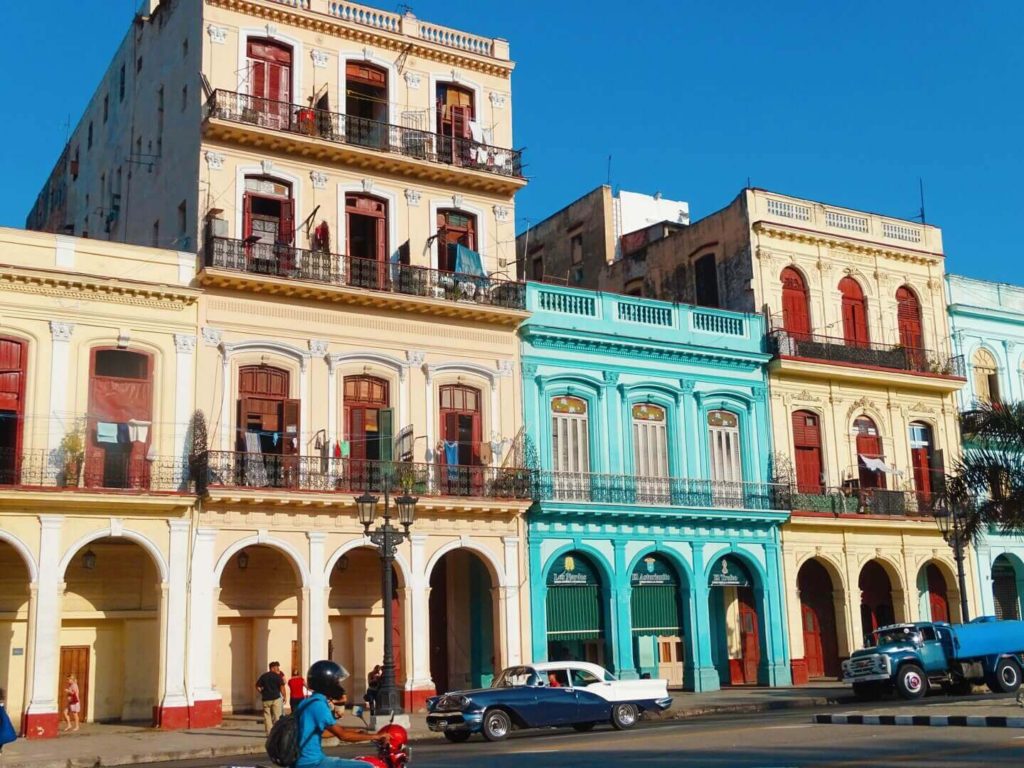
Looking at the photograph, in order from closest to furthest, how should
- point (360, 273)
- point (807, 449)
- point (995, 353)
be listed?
point (360, 273)
point (807, 449)
point (995, 353)

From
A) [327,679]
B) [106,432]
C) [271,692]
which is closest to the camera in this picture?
[327,679]

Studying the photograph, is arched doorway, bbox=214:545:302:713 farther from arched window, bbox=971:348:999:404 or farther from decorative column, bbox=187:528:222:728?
arched window, bbox=971:348:999:404

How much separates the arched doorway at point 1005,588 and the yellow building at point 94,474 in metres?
24.3

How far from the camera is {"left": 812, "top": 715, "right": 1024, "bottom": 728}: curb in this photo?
53.7 feet

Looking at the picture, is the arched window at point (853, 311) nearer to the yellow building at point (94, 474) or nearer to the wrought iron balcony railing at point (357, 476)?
the wrought iron balcony railing at point (357, 476)

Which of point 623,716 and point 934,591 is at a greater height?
point 934,591

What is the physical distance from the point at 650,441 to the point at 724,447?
7.73 feet

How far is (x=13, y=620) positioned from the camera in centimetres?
2512

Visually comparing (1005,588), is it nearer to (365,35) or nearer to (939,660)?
(939,660)

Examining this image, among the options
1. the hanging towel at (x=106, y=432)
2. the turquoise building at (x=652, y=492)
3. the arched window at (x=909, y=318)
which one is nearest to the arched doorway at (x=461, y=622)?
the turquoise building at (x=652, y=492)

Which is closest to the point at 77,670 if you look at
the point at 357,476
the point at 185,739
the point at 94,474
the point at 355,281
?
the point at 94,474

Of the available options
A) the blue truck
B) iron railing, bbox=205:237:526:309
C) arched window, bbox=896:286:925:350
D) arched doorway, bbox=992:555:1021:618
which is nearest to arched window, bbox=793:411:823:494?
arched window, bbox=896:286:925:350

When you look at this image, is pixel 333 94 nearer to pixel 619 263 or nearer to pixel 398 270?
pixel 398 270

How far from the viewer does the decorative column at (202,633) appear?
24.4m
